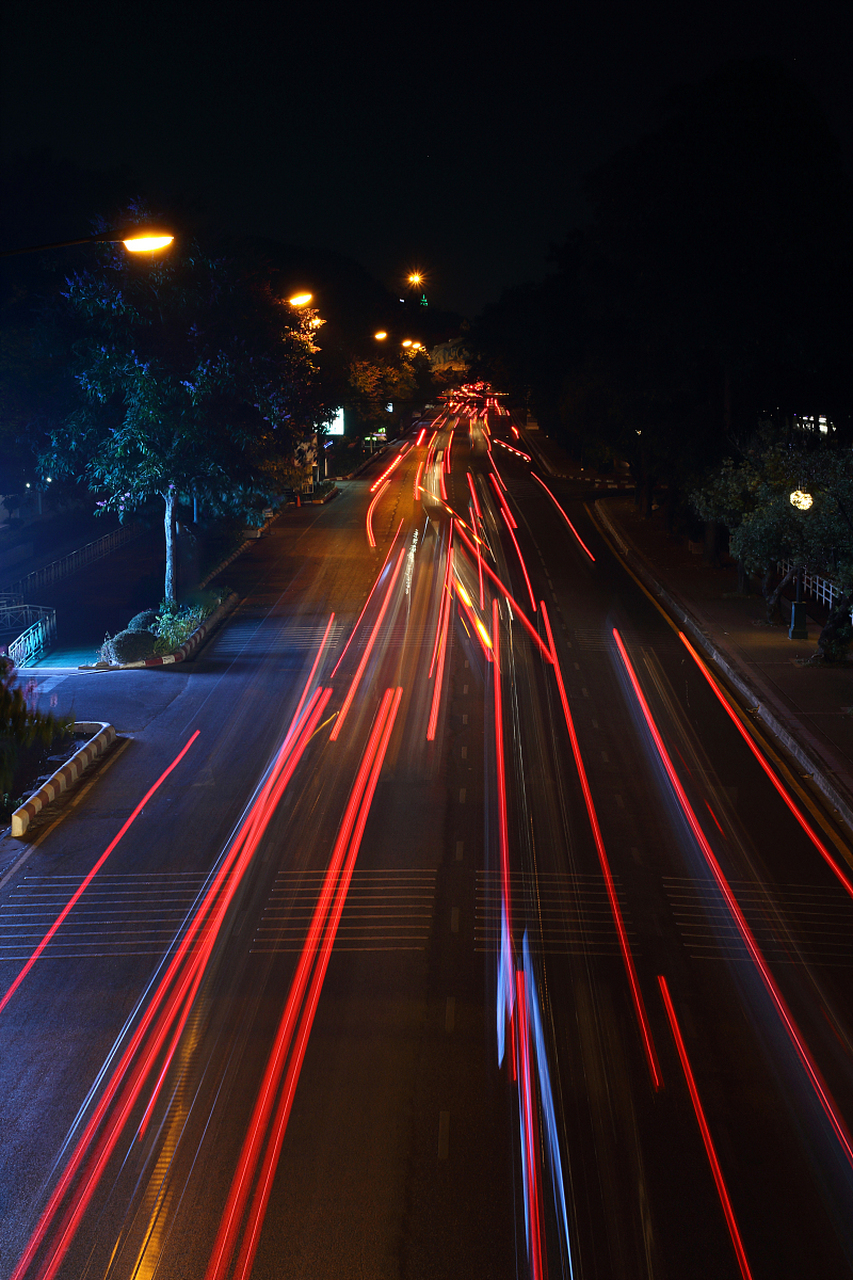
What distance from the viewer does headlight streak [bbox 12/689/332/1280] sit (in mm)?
6238

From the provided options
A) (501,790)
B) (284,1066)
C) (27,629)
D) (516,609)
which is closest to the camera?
(284,1066)

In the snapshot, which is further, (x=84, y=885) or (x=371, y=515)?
(x=371, y=515)

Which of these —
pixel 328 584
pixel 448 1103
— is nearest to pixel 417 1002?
pixel 448 1103

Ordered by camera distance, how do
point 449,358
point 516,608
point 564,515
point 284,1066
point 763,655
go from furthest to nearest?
1. point 449,358
2. point 564,515
3. point 516,608
4. point 763,655
5. point 284,1066

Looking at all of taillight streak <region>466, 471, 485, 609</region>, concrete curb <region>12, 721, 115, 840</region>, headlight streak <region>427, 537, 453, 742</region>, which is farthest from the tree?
concrete curb <region>12, 721, 115, 840</region>

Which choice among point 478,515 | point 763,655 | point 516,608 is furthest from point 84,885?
point 478,515

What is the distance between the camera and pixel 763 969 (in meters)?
9.31

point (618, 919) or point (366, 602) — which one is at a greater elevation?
point (366, 602)

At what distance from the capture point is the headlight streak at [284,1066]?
20.2ft

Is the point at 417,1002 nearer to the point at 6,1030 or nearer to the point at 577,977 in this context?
the point at 577,977

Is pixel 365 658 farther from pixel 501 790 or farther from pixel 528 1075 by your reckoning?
pixel 528 1075

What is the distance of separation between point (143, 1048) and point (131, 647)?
14625mm

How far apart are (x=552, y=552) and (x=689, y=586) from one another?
6751 millimetres

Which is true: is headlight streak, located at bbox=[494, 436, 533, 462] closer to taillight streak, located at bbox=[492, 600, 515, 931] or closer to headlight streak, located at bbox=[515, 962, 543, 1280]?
taillight streak, located at bbox=[492, 600, 515, 931]
